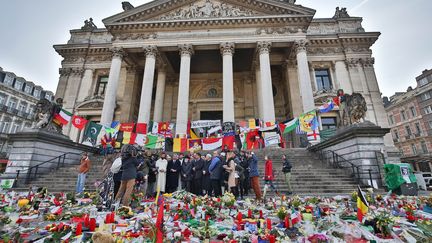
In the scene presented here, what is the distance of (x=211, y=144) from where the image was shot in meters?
14.2

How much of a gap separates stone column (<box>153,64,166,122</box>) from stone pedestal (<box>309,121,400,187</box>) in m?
14.5

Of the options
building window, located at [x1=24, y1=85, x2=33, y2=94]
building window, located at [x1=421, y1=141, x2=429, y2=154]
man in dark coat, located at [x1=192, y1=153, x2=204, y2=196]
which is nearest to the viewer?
man in dark coat, located at [x1=192, y1=153, x2=204, y2=196]

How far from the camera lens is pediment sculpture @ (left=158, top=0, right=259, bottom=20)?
19000 mm

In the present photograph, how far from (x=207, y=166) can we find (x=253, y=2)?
Answer: 674 inches

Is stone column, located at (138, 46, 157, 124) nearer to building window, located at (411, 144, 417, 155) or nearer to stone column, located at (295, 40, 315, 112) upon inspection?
stone column, located at (295, 40, 315, 112)

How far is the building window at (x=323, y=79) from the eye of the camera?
20.9 m

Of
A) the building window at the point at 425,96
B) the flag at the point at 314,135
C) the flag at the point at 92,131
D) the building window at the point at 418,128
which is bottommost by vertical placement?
the flag at the point at 314,135

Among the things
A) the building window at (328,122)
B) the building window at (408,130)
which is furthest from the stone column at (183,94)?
the building window at (408,130)

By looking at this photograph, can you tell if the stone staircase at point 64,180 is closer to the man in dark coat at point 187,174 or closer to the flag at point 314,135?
the man in dark coat at point 187,174

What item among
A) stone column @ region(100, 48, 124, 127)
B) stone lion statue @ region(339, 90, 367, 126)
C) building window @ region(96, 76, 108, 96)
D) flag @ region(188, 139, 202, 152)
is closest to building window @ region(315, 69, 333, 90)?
stone lion statue @ region(339, 90, 367, 126)

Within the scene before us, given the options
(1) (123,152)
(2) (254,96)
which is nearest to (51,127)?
(1) (123,152)

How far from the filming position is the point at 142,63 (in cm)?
2222

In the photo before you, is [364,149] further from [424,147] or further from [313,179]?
[424,147]

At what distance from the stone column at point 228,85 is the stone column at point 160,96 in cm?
647
